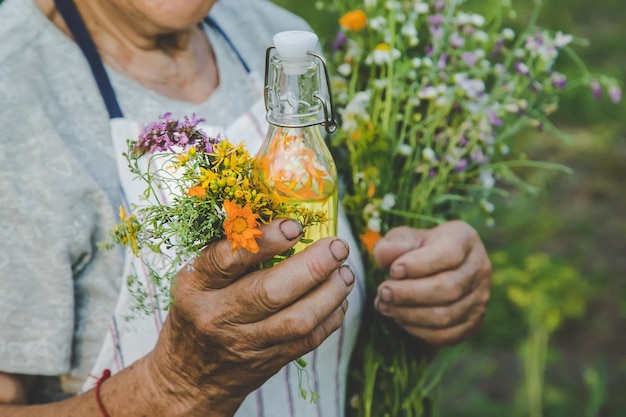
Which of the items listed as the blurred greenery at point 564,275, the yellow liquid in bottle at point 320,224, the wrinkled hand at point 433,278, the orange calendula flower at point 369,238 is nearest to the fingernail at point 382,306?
the wrinkled hand at point 433,278

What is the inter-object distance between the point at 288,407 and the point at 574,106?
3096mm

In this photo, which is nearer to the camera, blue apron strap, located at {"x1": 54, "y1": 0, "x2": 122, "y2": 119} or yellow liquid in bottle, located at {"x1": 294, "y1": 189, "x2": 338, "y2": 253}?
yellow liquid in bottle, located at {"x1": 294, "y1": 189, "x2": 338, "y2": 253}

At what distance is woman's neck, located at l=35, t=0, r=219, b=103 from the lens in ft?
4.72

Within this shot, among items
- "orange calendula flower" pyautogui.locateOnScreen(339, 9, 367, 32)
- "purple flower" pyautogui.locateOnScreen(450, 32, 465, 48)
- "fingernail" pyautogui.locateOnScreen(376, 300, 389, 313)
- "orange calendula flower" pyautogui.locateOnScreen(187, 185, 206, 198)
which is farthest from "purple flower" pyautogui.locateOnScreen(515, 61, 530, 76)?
"orange calendula flower" pyautogui.locateOnScreen(187, 185, 206, 198)

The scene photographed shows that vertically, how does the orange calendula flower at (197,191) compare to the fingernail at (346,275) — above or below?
above

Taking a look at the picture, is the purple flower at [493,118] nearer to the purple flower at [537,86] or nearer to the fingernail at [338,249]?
the purple flower at [537,86]

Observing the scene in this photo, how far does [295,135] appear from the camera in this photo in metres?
1.05

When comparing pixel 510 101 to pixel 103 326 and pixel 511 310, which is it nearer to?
pixel 103 326

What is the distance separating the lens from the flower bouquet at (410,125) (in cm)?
155

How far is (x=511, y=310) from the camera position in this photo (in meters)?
3.04

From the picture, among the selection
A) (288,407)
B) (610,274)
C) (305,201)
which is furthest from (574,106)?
(305,201)

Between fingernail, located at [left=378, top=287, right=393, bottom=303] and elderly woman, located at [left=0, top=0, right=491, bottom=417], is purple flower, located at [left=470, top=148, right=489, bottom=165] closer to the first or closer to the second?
elderly woman, located at [left=0, top=0, right=491, bottom=417]

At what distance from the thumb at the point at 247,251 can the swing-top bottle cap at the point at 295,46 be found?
0.64 ft

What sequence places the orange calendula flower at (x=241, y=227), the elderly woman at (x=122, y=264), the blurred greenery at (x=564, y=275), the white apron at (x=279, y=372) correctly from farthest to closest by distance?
the blurred greenery at (x=564, y=275)
the white apron at (x=279, y=372)
the elderly woman at (x=122, y=264)
the orange calendula flower at (x=241, y=227)
